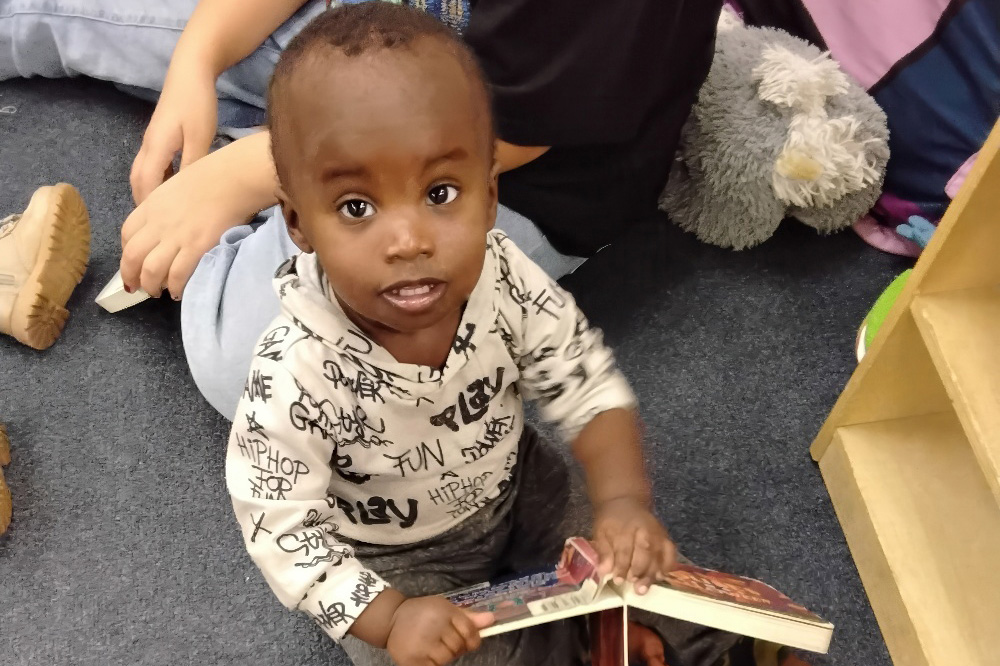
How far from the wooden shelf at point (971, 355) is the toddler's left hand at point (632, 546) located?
0.28 meters

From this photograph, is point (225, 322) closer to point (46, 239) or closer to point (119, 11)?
point (46, 239)

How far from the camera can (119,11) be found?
1111mm

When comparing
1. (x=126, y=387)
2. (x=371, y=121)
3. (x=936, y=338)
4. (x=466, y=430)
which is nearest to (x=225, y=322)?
(x=126, y=387)

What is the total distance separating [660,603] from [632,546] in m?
0.07

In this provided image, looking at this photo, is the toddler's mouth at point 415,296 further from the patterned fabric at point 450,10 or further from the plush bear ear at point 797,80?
the plush bear ear at point 797,80

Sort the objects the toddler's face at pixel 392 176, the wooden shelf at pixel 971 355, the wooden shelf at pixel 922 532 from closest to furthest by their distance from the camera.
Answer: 1. the toddler's face at pixel 392 176
2. the wooden shelf at pixel 971 355
3. the wooden shelf at pixel 922 532

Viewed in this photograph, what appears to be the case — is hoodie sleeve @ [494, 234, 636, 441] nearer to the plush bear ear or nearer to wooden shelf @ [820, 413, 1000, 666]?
wooden shelf @ [820, 413, 1000, 666]

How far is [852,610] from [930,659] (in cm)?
9

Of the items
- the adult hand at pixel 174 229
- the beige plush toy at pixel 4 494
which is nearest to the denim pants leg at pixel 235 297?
the adult hand at pixel 174 229

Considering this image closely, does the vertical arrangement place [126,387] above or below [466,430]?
below

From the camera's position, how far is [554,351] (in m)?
0.62

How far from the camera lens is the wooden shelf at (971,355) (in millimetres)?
682

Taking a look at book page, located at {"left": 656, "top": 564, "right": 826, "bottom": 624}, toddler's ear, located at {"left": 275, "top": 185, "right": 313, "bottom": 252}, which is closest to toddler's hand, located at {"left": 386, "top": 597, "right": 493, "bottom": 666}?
book page, located at {"left": 656, "top": 564, "right": 826, "bottom": 624}

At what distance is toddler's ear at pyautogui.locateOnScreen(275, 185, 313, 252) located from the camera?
1.64 ft
